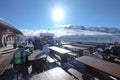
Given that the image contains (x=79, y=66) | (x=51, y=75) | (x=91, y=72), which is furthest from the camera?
(x=79, y=66)

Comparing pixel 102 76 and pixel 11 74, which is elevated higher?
pixel 102 76

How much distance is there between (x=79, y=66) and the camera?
546cm

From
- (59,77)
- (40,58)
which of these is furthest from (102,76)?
(40,58)

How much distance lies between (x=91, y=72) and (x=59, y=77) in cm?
158

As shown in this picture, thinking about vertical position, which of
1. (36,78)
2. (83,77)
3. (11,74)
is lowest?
(11,74)

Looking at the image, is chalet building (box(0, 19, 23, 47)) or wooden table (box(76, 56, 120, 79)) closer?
wooden table (box(76, 56, 120, 79))

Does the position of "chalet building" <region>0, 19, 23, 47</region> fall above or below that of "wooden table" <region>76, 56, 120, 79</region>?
above

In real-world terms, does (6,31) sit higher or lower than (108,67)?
higher

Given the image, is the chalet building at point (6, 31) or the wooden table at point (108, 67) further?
the chalet building at point (6, 31)

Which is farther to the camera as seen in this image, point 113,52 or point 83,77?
point 113,52

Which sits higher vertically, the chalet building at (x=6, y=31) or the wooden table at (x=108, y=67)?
the chalet building at (x=6, y=31)

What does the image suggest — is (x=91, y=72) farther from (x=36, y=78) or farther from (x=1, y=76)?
(x=1, y=76)

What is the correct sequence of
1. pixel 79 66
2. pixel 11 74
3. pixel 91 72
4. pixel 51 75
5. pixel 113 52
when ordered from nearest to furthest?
pixel 51 75 → pixel 91 72 → pixel 11 74 → pixel 79 66 → pixel 113 52

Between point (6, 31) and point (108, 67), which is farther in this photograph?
point (6, 31)
